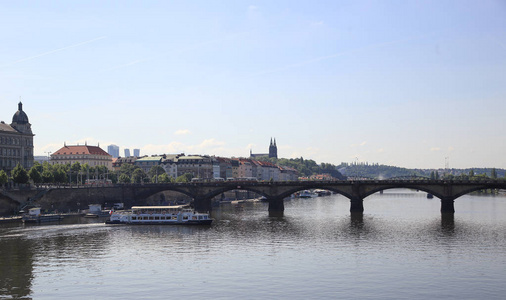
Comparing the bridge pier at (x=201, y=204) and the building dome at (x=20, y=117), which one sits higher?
the building dome at (x=20, y=117)

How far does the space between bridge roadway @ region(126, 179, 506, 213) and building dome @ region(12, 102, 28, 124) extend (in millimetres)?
38201

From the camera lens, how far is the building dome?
540 feet

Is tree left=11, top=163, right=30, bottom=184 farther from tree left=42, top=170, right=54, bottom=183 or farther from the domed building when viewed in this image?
the domed building

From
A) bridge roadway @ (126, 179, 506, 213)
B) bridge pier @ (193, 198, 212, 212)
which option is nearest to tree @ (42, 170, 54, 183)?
bridge roadway @ (126, 179, 506, 213)

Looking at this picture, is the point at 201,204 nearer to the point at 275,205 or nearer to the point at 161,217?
the point at 275,205

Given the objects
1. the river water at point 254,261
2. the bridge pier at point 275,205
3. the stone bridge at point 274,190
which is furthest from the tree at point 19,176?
the bridge pier at point 275,205

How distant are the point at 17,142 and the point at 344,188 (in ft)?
297

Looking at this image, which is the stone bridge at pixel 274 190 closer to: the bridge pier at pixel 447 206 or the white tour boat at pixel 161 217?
the bridge pier at pixel 447 206

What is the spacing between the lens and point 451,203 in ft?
437

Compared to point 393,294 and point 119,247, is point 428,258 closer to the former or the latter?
point 393,294

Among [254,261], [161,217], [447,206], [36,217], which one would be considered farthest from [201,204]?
[254,261]

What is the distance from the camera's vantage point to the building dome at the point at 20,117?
164 meters

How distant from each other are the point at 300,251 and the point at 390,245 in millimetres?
13981

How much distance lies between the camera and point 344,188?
5507 inches
